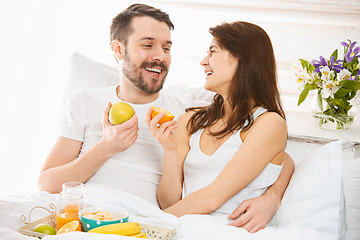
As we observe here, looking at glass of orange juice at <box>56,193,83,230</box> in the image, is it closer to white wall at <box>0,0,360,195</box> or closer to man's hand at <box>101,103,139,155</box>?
man's hand at <box>101,103,139,155</box>

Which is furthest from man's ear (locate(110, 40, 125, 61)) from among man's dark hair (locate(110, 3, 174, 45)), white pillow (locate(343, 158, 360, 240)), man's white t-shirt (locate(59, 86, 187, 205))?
white pillow (locate(343, 158, 360, 240))

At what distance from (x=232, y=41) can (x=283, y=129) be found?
1.35 ft

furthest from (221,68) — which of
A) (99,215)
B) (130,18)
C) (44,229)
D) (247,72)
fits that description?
(44,229)

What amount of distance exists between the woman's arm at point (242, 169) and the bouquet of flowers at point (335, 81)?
577mm

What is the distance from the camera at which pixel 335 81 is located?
2004mm

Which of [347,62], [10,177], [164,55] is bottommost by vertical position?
[10,177]

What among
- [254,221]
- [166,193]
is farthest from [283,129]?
[166,193]

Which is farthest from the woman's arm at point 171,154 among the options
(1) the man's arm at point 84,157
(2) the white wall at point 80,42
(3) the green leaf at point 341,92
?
(2) the white wall at point 80,42

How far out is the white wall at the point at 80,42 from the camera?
2.41 meters

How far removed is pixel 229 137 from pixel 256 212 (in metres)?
0.33

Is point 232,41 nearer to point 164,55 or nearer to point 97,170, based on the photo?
point 164,55

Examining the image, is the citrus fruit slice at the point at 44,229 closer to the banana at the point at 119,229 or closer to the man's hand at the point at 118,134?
the banana at the point at 119,229

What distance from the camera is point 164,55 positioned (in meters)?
1.92

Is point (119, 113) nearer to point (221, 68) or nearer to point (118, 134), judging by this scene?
point (118, 134)
